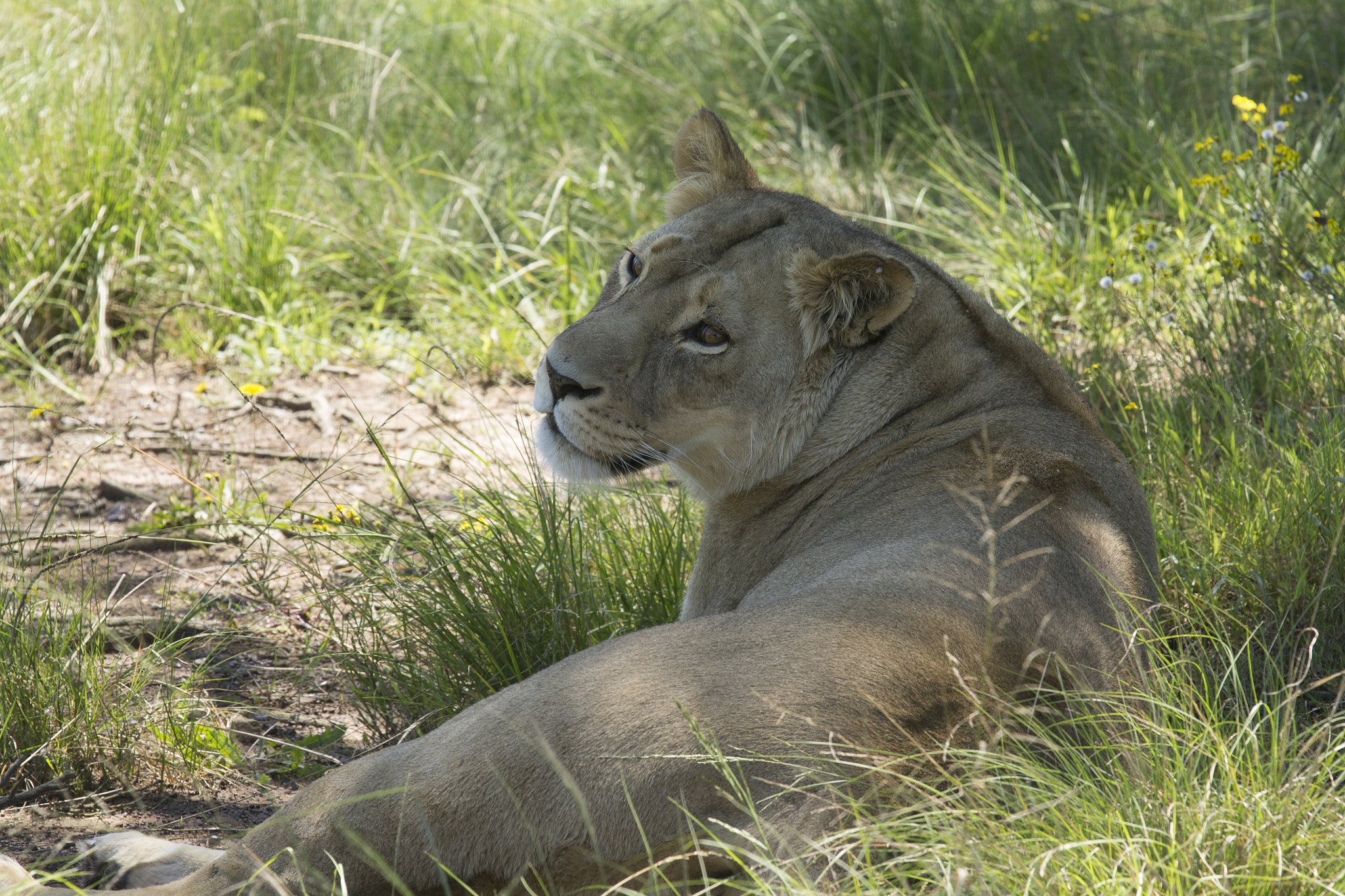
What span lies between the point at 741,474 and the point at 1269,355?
233 centimetres

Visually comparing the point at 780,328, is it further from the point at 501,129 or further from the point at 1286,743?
the point at 501,129

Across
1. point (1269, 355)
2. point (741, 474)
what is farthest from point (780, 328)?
point (1269, 355)

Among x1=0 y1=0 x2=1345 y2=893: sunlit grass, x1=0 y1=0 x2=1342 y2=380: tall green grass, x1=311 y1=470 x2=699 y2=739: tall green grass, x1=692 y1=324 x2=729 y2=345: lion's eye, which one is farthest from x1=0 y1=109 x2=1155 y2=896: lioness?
x1=0 y1=0 x2=1342 y2=380: tall green grass

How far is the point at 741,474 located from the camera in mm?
3219

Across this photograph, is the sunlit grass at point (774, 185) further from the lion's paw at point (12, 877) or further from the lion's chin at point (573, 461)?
the lion's paw at point (12, 877)

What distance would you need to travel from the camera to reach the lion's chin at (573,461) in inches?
129

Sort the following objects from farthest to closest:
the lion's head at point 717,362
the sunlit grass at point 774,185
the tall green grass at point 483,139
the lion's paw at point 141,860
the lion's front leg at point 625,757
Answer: the tall green grass at point 483,139
the lion's head at point 717,362
the lion's paw at point 141,860
the sunlit grass at point 774,185
the lion's front leg at point 625,757

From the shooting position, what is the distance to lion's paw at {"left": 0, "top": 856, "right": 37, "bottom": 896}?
7.51 ft

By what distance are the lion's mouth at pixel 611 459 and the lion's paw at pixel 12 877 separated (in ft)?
5.12

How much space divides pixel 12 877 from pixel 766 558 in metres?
1.77

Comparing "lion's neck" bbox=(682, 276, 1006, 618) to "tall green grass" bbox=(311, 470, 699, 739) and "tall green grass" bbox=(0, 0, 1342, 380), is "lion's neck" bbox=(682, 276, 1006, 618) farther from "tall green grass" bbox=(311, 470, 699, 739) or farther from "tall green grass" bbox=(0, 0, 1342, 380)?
"tall green grass" bbox=(0, 0, 1342, 380)

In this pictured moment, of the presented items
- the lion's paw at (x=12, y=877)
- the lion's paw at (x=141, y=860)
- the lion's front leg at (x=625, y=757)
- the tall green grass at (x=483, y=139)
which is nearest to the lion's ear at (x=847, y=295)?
the lion's front leg at (x=625, y=757)

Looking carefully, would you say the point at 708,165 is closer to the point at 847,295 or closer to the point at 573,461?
the point at 847,295

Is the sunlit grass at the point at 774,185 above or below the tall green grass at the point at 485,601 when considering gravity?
above
